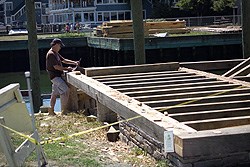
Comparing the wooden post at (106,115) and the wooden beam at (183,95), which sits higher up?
the wooden beam at (183,95)

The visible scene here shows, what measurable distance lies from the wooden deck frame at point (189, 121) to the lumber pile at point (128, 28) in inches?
834

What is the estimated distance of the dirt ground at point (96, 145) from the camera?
665 centimetres

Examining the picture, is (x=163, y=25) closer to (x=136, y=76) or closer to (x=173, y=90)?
(x=136, y=76)

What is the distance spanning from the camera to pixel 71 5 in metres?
66.7

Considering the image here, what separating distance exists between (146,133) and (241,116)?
1.38 m

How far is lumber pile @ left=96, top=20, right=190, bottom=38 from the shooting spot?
3272cm

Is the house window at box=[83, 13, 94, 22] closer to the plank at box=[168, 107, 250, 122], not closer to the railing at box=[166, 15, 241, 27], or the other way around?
the railing at box=[166, 15, 241, 27]

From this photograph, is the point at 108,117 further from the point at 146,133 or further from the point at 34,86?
the point at 34,86

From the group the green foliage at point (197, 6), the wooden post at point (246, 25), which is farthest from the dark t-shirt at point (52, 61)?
the green foliage at point (197, 6)

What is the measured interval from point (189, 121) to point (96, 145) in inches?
62.1

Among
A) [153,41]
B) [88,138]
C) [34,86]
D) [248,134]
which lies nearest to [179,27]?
[153,41]

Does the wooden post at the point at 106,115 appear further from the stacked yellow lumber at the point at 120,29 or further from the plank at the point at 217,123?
the stacked yellow lumber at the point at 120,29

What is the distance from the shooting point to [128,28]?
3253 centimetres

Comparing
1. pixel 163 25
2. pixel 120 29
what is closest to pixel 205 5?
pixel 163 25
